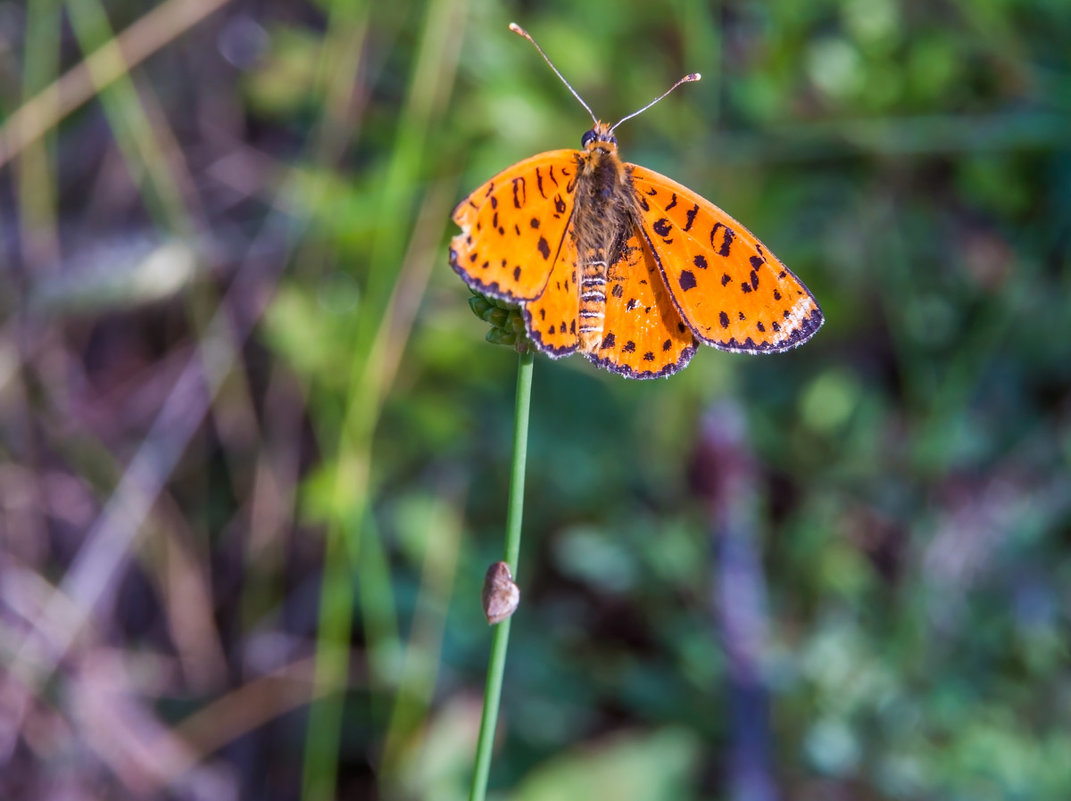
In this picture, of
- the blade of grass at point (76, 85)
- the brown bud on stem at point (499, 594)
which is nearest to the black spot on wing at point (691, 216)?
the brown bud on stem at point (499, 594)

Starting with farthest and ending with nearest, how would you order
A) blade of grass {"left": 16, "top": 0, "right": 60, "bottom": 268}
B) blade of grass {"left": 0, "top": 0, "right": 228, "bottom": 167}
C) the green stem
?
blade of grass {"left": 16, "top": 0, "right": 60, "bottom": 268} < blade of grass {"left": 0, "top": 0, "right": 228, "bottom": 167} < the green stem

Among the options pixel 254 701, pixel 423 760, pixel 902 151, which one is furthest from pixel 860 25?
pixel 254 701

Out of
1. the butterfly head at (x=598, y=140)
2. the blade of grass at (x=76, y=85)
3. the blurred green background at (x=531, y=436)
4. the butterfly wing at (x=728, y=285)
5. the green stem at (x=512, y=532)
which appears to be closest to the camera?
the green stem at (x=512, y=532)

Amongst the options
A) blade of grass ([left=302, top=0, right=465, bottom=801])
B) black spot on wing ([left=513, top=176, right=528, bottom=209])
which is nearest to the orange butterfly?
black spot on wing ([left=513, top=176, right=528, bottom=209])

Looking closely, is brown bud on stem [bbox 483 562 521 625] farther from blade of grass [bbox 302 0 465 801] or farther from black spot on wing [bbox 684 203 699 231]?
blade of grass [bbox 302 0 465 801]

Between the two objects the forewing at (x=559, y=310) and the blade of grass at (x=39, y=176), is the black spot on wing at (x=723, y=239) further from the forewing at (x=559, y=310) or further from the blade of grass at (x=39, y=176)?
the blade of grass at (x=39, y=176)

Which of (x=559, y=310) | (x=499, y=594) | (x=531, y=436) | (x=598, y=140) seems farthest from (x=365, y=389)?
(x=499, y=594)
